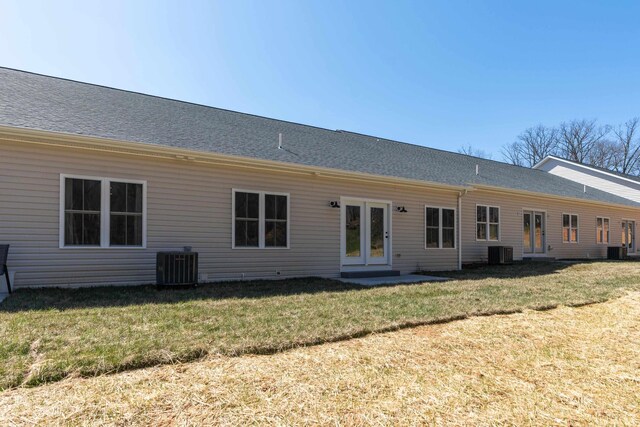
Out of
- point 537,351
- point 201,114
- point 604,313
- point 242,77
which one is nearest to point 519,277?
point 604,313

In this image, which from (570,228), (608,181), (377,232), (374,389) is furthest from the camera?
(608,181)

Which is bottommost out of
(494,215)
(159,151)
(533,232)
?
(533,232)

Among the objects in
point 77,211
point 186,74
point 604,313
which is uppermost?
point 186,74

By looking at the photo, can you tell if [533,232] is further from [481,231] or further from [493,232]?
[481,231]

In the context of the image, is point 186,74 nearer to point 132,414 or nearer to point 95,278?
point 95,278

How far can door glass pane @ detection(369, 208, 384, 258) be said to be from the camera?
1079 centimetres

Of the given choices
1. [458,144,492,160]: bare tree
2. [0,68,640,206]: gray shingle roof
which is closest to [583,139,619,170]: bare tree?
[458,144,492,160]: bare tree

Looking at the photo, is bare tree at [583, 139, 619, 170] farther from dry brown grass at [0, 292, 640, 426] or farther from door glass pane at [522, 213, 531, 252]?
dry brown grass at [0, 292, 640, 426]

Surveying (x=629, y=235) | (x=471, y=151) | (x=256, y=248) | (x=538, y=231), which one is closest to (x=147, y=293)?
(x=256, y=248)

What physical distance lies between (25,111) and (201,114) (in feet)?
14.5

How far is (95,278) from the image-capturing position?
24.5 feet

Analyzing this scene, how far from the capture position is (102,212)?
24.7 ft

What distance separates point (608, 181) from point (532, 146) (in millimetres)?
27182

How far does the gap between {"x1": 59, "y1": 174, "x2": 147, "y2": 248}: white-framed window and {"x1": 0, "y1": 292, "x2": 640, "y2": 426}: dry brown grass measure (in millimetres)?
5017
